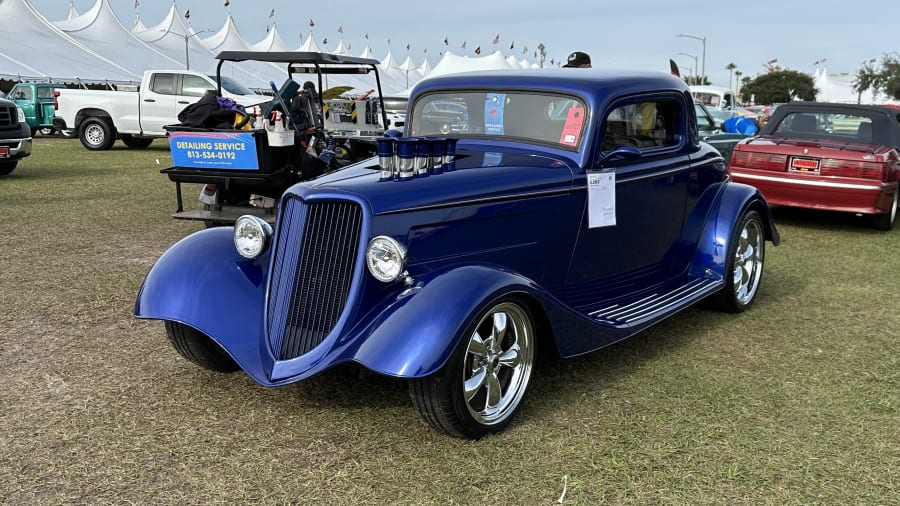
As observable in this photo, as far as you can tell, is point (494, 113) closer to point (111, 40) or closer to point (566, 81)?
point (566, 81)

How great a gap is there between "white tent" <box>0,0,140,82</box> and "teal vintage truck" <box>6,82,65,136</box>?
52.9ft

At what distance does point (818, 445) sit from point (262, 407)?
2.61m

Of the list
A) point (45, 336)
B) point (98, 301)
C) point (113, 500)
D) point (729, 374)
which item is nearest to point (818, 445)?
point (729, 374)

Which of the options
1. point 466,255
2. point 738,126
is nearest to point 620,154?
point 466,255

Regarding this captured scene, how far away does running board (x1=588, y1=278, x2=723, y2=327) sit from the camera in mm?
4211

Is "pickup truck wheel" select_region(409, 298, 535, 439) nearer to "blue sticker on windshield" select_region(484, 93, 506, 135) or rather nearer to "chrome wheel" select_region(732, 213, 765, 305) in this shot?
"blue sticker on windshield" select_region(484, 93, 506, 135)

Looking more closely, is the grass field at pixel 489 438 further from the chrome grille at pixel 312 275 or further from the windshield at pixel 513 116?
the windshield at pixel 513 116

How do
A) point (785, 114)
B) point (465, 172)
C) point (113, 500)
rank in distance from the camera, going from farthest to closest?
point (785, 114) → point (465, 172) → point (113, 500)

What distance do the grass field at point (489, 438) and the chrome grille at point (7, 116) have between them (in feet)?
25.9

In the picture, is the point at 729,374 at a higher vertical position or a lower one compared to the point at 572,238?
lower

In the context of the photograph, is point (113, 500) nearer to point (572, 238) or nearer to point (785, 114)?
point (572, 238)

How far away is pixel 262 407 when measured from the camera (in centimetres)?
373

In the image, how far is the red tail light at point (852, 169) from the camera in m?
8.13

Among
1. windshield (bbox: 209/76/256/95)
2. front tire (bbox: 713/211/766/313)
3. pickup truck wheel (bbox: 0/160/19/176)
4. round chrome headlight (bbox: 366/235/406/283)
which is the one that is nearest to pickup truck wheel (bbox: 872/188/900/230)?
front tire (bbox: 713/211/766/313)
